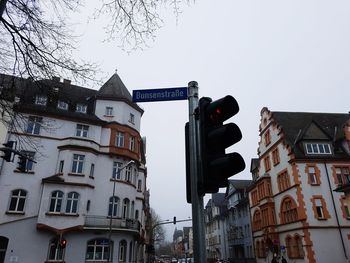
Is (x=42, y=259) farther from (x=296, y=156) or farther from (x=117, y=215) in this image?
(x=296, y=156)

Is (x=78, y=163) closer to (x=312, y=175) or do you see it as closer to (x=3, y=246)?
(x=3, y=246)

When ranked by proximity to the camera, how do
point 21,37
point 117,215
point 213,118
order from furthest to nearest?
point 117,215
point 21,37
point 213,118

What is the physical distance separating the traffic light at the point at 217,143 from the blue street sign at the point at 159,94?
67cm

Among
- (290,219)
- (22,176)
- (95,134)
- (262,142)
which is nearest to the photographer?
(22,176)

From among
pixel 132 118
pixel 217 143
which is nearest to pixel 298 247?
pixel 132 118

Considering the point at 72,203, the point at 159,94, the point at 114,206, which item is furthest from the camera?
the point at 114,206

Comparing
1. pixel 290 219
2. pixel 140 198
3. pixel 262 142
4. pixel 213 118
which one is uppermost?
pixel 262 142

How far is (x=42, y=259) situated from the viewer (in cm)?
2600

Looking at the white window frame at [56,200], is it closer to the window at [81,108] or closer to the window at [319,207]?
the window at [81,108]

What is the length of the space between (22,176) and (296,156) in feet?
98.5

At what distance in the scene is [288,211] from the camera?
35.7 metres

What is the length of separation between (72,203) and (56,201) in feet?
4.87

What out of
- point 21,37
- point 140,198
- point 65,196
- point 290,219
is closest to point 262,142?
point 290,219

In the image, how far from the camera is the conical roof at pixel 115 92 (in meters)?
35.2
